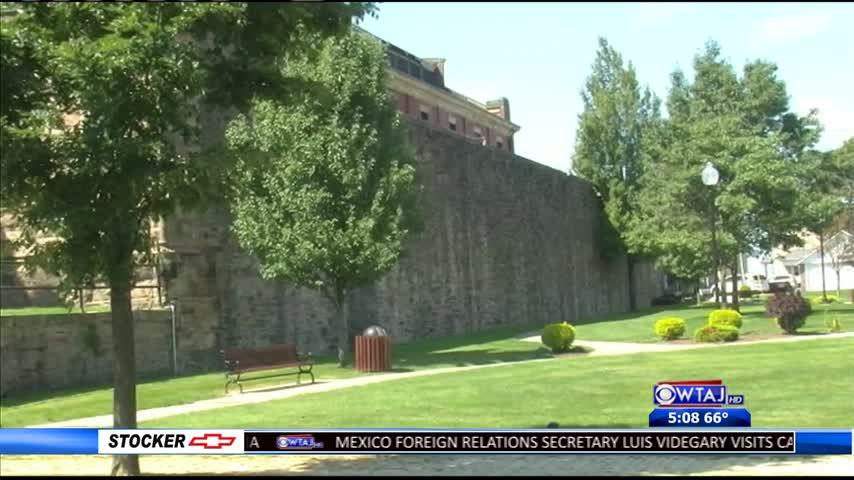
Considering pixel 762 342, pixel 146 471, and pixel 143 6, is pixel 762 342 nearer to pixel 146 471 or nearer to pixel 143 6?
pixel 146 471

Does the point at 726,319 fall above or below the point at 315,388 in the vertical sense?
above

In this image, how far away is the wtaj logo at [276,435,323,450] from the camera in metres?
7.64

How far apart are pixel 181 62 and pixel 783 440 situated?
5656mm

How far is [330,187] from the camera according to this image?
2056 centimetres

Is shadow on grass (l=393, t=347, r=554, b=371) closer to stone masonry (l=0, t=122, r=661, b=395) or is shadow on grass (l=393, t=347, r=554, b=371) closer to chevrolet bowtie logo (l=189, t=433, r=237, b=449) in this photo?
stone masonry (l=0, t=122, r=661, b=395)

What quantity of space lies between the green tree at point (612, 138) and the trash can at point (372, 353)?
Result: 24157 mm

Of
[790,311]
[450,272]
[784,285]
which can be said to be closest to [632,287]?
[784,285]

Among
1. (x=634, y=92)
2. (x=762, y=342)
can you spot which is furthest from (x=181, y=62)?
(x=634, y=92)

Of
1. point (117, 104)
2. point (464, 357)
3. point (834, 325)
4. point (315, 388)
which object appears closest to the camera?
point (117, 104)

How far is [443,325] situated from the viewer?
3153 centimetres

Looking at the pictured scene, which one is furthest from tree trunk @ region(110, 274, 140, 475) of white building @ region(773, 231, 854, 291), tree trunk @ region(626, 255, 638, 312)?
tree trunk @ region(626, 255, 638, 312)

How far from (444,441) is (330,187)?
529 inches

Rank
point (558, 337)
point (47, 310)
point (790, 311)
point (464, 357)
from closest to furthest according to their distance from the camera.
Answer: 1. point (47, 310)
2. point (464, 357)
3. point (790, 311)
4. point (558, 337)

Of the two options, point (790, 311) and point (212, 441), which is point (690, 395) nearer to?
point (212, 441)
